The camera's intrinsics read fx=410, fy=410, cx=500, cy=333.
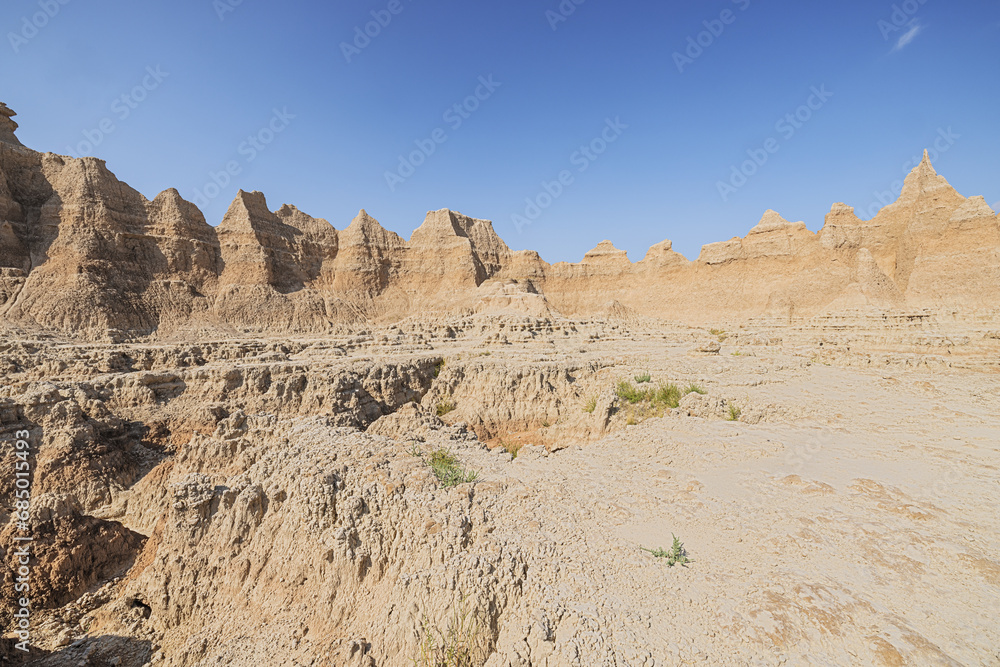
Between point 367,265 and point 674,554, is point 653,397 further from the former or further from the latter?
point 367,265

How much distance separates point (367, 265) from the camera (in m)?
44.0

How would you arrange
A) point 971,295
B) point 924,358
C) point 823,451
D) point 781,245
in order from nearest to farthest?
1. point 823,451
2. point 924,358
3. point 971,295
4. point 781,245

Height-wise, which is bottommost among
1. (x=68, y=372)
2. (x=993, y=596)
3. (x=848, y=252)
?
(x=993, y=596)

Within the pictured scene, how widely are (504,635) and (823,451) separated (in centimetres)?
692

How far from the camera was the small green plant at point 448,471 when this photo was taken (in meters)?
6.53

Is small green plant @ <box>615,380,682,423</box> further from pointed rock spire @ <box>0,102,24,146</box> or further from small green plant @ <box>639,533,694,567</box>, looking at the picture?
pointed rock spire @ <box>0,102,24,146</box>

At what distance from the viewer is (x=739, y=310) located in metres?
43.5

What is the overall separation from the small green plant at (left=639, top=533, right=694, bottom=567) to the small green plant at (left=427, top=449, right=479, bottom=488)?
297 cm

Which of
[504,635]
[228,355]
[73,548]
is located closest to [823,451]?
[504,635]

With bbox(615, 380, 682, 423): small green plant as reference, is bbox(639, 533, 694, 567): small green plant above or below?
below

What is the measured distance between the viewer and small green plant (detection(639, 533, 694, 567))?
471 centimetres

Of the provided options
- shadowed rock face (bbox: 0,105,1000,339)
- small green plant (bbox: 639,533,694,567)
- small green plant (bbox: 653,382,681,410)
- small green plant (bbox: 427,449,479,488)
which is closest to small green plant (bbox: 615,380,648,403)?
small green plant (bbox: 653,382,681,410)

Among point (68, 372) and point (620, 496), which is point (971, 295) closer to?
point (620, 496)

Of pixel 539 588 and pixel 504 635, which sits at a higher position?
pixel 539 588
